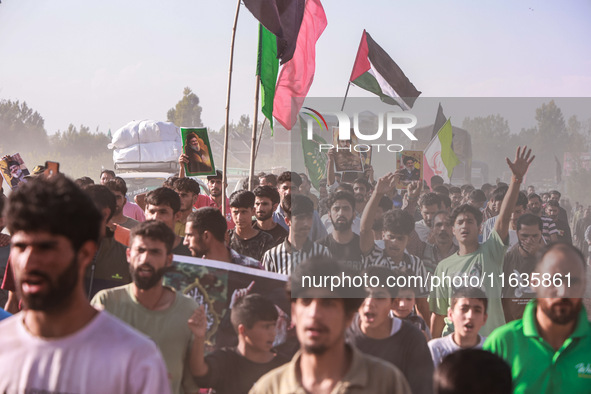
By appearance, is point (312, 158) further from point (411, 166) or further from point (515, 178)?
point (515, 178)

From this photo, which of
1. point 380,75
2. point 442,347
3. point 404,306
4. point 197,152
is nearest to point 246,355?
point 442,347

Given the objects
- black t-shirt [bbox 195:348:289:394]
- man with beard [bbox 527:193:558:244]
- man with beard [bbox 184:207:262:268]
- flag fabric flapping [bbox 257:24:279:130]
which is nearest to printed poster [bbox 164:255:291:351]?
black t-shirt [bbox 195:348:289:394]

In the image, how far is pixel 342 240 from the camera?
213 inches

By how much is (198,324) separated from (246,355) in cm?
36

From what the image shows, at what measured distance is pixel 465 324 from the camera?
3.97m

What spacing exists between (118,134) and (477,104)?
27070 millimetres

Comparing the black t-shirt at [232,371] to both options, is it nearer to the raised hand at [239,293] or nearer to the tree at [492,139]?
the raised hand at [239,293]

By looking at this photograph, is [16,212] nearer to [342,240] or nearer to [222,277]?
[222,277]

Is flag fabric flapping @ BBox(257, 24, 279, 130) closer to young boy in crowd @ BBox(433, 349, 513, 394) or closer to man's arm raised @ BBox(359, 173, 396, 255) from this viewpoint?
man's arm raised @ BBox(359, 173, 396, 255)

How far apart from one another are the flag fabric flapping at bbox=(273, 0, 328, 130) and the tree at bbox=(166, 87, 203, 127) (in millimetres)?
71092

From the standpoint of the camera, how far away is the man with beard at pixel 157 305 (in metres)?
3.48

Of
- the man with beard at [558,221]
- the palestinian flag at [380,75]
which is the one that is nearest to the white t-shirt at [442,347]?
the man with beard at [558,221]

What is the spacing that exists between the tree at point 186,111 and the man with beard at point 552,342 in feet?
255

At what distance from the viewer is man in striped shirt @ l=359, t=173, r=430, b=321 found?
4.99 meters
